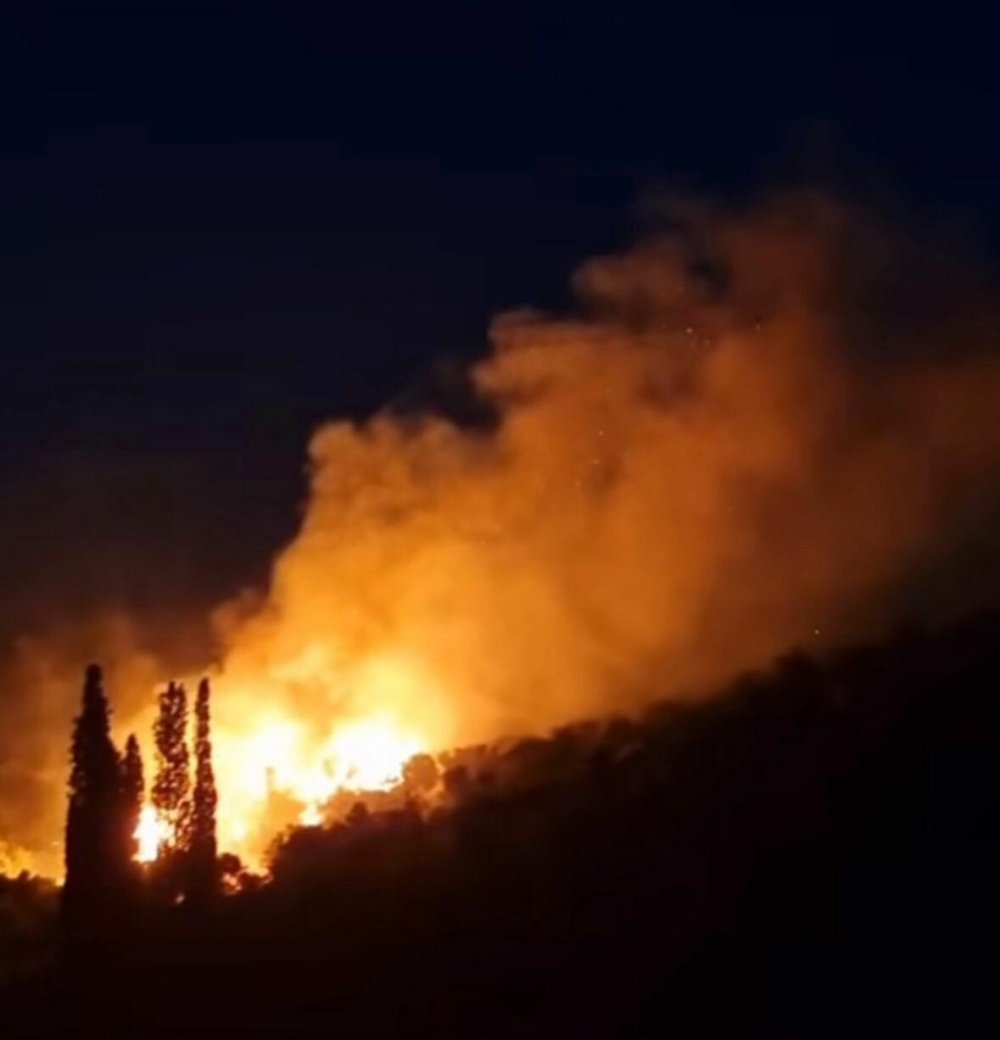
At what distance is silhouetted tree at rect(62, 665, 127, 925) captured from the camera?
15125 cm

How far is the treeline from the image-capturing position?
15100cm

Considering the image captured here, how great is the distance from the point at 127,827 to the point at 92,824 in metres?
2.20

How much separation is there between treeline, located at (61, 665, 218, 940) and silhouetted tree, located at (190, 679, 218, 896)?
62 millimetres

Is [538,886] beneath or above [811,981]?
above

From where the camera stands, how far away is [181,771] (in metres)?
168

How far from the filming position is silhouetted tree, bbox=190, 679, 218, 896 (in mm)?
157000

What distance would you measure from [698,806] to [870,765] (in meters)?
10.6

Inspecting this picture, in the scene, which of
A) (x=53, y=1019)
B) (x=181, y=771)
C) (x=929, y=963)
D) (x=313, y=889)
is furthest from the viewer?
(x=181, y=771)

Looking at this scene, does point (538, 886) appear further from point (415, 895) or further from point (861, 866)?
point (861, 866)

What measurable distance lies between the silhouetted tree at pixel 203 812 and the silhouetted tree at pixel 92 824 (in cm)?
507

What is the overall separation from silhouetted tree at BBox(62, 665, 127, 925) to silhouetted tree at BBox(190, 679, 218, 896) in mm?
5071

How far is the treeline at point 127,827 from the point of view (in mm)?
151000

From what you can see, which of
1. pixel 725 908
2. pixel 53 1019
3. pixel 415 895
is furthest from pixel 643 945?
pixel 53 1019

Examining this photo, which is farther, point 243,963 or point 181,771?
point 181,771
